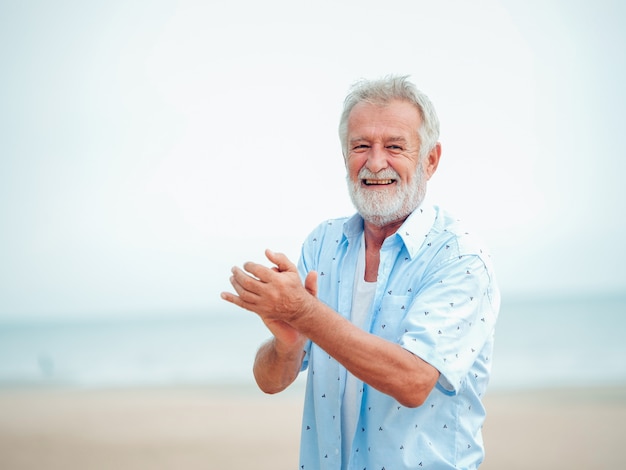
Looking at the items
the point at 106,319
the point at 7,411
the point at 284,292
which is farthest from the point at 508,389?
the point at 106,319

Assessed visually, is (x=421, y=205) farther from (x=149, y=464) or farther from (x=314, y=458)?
(x=149, y=464)

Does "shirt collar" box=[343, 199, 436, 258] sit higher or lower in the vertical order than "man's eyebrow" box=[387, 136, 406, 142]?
lower

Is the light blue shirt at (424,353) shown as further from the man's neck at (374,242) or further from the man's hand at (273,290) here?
the man's hand at (273,290)

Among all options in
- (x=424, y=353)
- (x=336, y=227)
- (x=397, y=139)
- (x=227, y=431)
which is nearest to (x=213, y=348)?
(x=227, y=431)

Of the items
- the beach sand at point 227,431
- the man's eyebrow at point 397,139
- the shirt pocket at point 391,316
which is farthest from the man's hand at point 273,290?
the beach sand at point 227,431

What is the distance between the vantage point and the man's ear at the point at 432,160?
2.33m

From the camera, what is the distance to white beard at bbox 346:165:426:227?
7.29ft

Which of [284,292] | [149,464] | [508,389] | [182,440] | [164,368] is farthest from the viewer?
[164,368]

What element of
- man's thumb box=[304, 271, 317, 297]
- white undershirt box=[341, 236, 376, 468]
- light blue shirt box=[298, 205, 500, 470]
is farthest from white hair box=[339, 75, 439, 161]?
man's thumb box=[304, 271, 317, 297]

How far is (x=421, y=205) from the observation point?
88.4 inches

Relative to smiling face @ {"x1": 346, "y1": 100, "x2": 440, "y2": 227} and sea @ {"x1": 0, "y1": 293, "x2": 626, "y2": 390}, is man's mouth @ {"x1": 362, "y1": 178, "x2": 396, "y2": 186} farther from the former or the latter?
sea @ {"x1": 0, "y1": 293, "x2": 626, "y2": 390}

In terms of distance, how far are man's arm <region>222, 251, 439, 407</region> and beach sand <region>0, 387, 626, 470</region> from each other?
13.4 feet

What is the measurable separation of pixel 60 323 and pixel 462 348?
18.0 m

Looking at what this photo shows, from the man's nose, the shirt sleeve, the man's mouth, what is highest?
the man's nose
